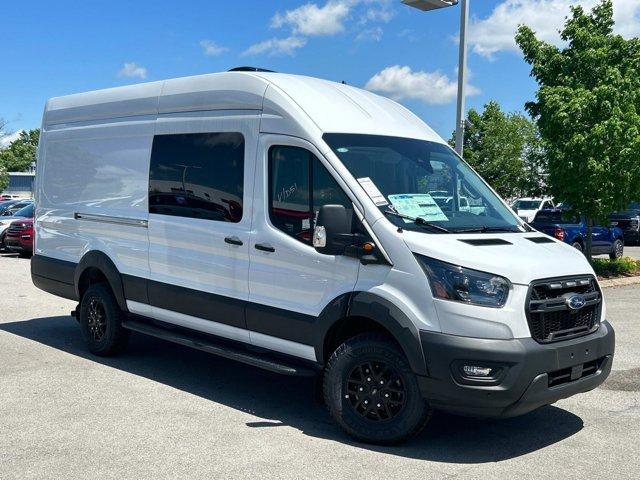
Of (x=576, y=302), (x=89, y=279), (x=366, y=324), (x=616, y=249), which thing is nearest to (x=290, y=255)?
(x=366, y=324)

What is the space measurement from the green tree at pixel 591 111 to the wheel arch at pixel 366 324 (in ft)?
34.8

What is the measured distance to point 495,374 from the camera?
456 centimetres

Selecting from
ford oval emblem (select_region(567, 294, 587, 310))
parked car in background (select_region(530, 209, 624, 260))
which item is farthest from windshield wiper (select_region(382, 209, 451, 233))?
A: parked car in background (select_region(530, 209, 624, 260))

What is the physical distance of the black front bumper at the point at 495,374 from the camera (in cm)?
452

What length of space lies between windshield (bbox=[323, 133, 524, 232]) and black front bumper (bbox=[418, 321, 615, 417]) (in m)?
0.90

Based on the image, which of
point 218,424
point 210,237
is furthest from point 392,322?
point 210,237

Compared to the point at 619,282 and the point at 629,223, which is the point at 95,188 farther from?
the point at 629,223

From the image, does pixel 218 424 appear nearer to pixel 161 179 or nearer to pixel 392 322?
pixel 392 322

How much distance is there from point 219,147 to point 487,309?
2827 millimetres

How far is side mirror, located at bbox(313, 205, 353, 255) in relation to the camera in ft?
16.2

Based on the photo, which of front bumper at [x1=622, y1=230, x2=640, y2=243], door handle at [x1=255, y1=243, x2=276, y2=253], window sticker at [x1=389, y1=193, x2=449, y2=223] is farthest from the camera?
front bumper at [x1=622, y1=230, x2=640, y2=243]

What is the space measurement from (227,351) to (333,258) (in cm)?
142

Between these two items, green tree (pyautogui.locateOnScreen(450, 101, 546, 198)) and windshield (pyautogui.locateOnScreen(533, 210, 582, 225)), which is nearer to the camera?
windshield (pyautogui.locateOnScreen(533, 210, 582, 225))

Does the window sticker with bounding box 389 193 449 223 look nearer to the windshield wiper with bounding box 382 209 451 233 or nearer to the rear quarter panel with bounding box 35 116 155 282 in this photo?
the windshield wiper with bounding box 382 209 451 233
